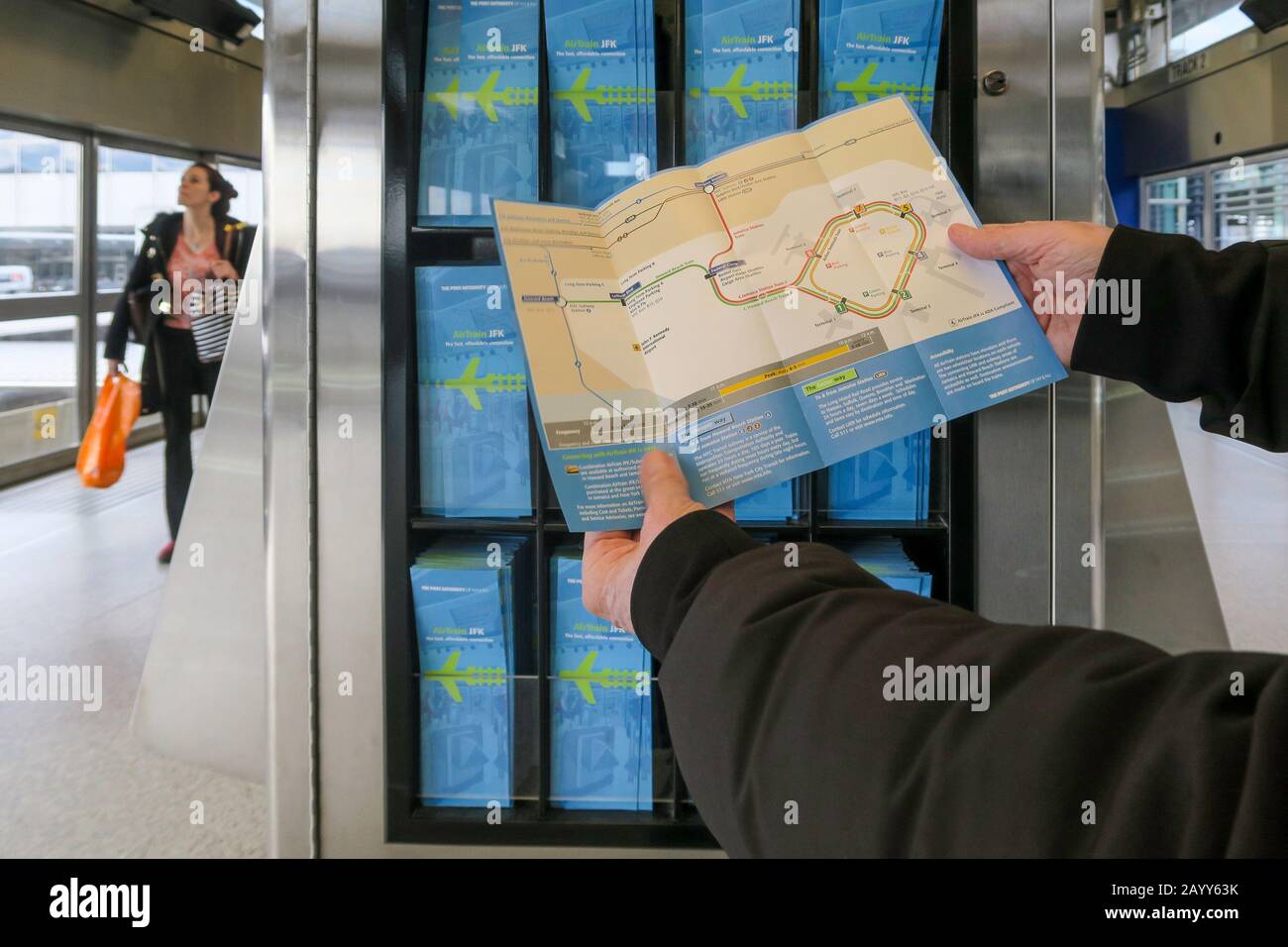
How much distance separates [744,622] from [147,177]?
726 cm

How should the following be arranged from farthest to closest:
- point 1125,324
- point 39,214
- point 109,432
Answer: point 39,214 → point 109,432 → point 1125,324

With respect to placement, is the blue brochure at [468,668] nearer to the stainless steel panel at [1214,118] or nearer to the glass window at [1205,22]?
the stainless steel panel at [1214,118]

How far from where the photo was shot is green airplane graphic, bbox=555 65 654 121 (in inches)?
64.2

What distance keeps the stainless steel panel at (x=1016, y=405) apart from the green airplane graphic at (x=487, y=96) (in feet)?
2.48

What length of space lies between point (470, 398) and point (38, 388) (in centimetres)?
607

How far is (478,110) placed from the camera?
1.65 metres

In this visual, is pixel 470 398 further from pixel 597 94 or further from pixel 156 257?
pixel 156 257

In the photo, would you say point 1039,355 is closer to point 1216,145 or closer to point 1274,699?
point 1274,699

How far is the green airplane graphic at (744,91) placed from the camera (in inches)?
63.5

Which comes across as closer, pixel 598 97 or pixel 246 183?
pixel 598 97

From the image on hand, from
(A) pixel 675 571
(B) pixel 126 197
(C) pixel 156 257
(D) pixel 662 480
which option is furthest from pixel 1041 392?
(B) pixel 126 197

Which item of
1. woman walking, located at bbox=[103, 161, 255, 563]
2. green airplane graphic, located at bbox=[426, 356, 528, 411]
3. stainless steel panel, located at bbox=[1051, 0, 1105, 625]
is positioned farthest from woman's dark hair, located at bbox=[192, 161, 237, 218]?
stainless steel panel, located at bbox=[1051, 0, 1105, 625]

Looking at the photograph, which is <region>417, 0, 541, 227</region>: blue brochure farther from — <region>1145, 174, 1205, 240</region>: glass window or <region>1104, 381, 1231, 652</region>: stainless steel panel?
<region>1145, 174, 1205, 240</region>: glass window

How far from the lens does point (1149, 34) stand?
2307mm
